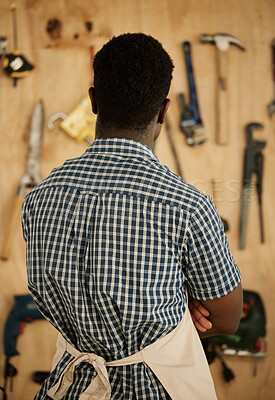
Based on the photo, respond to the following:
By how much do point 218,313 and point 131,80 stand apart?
20.1 inches

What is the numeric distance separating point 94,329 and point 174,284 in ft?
0.59

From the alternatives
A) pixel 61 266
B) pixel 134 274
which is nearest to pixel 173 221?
pixel 134 274

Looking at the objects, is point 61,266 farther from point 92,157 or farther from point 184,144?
point 184,144

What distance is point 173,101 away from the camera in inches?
73.5

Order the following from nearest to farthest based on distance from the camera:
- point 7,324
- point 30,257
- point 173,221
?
point 173,221
point 30,257
point 7,324

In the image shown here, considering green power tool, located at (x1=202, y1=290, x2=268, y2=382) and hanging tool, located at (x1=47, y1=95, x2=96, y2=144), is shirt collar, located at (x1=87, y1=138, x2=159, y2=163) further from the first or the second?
green power tool, located at (x1=202, y1=290, x2=268, y2=382)

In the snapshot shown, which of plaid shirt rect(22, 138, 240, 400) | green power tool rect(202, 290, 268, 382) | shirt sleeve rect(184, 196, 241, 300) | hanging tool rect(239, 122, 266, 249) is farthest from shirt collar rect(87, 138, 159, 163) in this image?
green power tool rect(202, 290, 268, 382)

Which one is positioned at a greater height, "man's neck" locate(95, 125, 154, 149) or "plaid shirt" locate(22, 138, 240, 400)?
"man's neck" locate(95, 125, 154, 149)

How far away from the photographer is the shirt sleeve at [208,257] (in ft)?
2.39

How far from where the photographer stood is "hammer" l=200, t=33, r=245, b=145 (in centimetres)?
182

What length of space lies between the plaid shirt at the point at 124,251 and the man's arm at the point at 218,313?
0.03m

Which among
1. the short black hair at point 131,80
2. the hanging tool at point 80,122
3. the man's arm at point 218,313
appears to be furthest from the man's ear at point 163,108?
the hanging tool at point 80,122

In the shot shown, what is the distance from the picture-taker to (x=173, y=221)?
0.72 meters

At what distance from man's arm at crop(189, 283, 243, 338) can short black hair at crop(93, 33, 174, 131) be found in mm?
384
